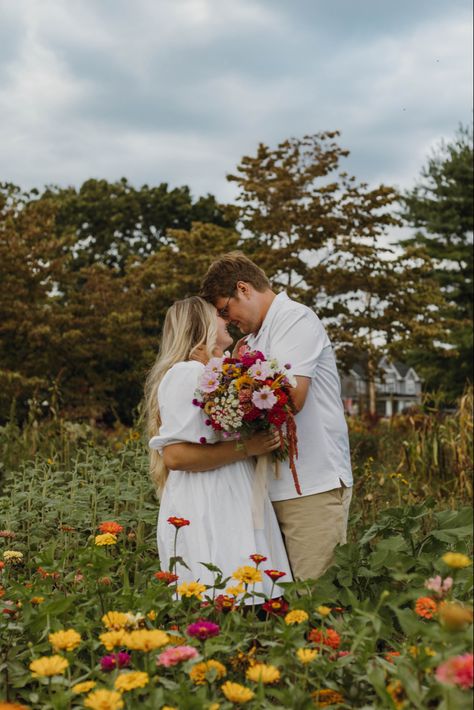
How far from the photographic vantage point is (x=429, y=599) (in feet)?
6.64

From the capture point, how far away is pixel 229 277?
10.6 ft

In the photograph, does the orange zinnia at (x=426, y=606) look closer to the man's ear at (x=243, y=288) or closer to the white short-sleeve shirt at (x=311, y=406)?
the white short-sleeve shirt at (x=311, y=406)

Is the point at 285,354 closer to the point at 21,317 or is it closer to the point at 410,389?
the point at 21,317

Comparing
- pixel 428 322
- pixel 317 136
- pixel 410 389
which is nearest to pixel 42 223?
pixel 317 136

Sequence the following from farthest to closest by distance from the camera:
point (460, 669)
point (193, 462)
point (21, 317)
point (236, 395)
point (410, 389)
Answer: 1. point (410, 389)
2. point (21, 317)
3. point (193, 462)
4. point (236, 395)
5. point (460, 669)

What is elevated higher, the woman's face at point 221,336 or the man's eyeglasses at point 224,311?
the man's eyeglasses at point 224,311

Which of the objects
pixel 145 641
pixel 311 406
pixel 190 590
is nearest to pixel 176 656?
pixel 145 641

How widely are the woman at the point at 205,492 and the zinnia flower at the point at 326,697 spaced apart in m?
0.87

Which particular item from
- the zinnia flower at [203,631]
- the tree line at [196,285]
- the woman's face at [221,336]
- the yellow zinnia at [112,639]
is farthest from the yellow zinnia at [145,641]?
the tree line at [196,285]

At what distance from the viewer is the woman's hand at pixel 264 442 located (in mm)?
2867

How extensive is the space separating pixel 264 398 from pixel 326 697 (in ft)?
3.39

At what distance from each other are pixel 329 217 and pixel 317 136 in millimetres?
2453

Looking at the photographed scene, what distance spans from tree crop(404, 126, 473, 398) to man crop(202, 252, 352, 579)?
25.2 metres

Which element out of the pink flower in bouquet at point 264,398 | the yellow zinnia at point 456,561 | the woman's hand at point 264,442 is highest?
the pink flower in bouquet at point 264,398
